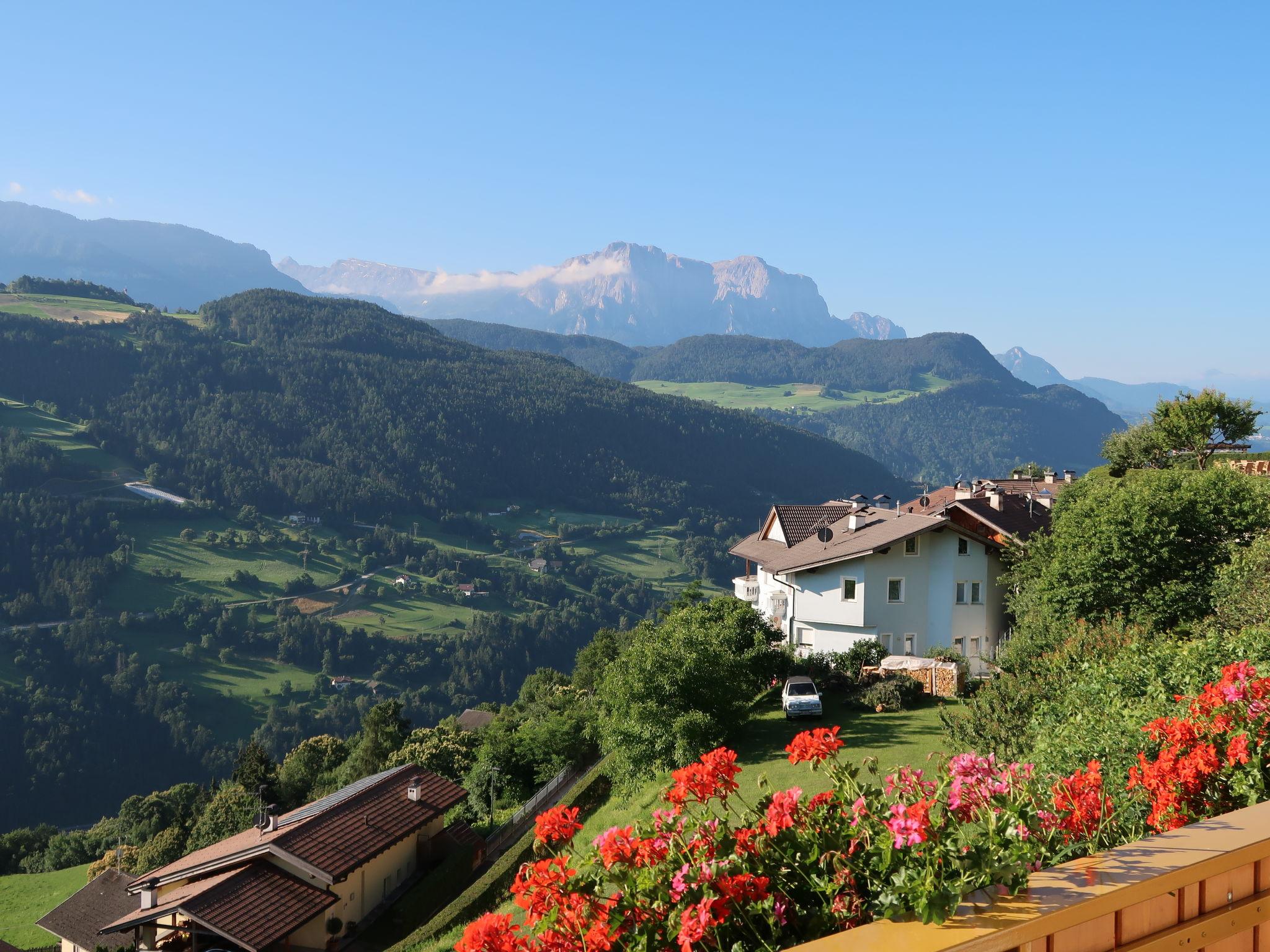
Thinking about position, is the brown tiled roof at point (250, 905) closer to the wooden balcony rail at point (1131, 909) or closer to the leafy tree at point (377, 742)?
the wooden balcony rail at point (1131, 909)

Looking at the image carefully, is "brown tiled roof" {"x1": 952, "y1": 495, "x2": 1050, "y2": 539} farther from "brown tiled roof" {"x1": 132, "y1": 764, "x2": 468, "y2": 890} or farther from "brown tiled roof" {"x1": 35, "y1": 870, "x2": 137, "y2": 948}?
"brown tiled roof" {"x1": 35, "y1": 870, "x2": 137, "y2": 948}

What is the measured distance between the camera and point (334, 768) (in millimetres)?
72188

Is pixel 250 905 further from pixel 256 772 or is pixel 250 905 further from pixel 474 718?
pixel 474 718

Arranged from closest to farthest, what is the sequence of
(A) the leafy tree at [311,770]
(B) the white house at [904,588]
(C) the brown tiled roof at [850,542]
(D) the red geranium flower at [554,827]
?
(D) the red geranium flower at [554,827] → (C) the brown tiled roof at [850,542] → (B) the white house at [904,588] → (A) the leafy tree at [311,770]

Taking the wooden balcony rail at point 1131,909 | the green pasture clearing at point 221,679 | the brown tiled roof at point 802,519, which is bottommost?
the green pasture clearing at point 221,679

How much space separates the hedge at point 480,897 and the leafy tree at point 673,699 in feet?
8.84

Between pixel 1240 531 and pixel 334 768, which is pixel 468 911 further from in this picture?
pixel 334 768

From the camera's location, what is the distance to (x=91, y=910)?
42625 mm

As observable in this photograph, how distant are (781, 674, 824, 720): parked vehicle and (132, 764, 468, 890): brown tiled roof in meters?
13.7

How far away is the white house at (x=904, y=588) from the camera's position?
130 ft

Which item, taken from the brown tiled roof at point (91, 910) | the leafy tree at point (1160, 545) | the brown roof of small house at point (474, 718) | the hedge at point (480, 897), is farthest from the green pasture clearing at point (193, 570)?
the leafy tree at point (1160, 545)

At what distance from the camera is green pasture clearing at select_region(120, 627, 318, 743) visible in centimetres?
14288

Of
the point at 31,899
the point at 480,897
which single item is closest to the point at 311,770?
the point at 31,899

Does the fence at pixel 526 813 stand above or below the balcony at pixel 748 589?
below
